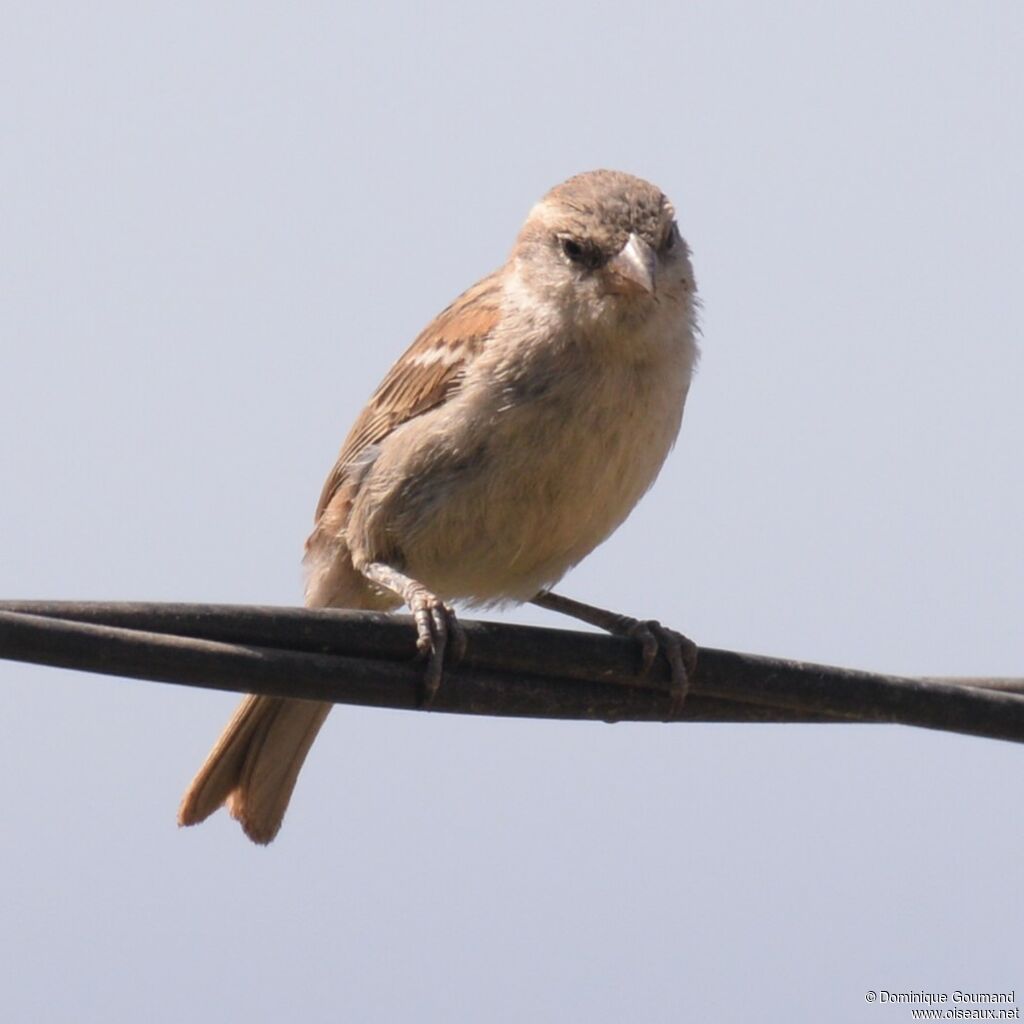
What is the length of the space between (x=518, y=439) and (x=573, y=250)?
0.64 metres

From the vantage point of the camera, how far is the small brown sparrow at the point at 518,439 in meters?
5.02

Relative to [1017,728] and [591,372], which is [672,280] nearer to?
[591,372]

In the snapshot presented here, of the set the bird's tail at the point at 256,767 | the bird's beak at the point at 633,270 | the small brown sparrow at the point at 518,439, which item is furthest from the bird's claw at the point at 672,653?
the bird's tail at the point at 256,767

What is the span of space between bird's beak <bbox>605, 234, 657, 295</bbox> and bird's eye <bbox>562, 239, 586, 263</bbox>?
110 mm

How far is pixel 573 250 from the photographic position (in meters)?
5.24

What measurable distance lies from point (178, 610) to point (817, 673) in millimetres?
1314

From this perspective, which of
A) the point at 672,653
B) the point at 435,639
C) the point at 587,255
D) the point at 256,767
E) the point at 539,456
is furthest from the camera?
the point at 256,767

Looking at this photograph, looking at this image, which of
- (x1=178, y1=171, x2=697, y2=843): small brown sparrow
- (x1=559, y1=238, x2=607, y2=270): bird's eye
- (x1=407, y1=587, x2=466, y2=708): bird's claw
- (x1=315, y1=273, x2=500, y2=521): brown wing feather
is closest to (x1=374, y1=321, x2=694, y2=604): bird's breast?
(x1=178, y1=171, x2=697, y2=843): small brown sparrow

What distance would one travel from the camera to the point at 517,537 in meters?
5.10

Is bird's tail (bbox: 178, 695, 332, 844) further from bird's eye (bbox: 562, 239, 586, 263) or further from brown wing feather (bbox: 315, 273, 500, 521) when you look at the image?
bird's eye (bbox: 562, 239, 586, 263)

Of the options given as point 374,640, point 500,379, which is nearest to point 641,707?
point 374,640

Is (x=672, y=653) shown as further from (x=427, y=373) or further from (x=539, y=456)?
(x=427, y=373)

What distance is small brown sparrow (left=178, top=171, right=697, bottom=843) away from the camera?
5016 millimetres

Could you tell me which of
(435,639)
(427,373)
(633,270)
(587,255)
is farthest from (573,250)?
(435,639)
